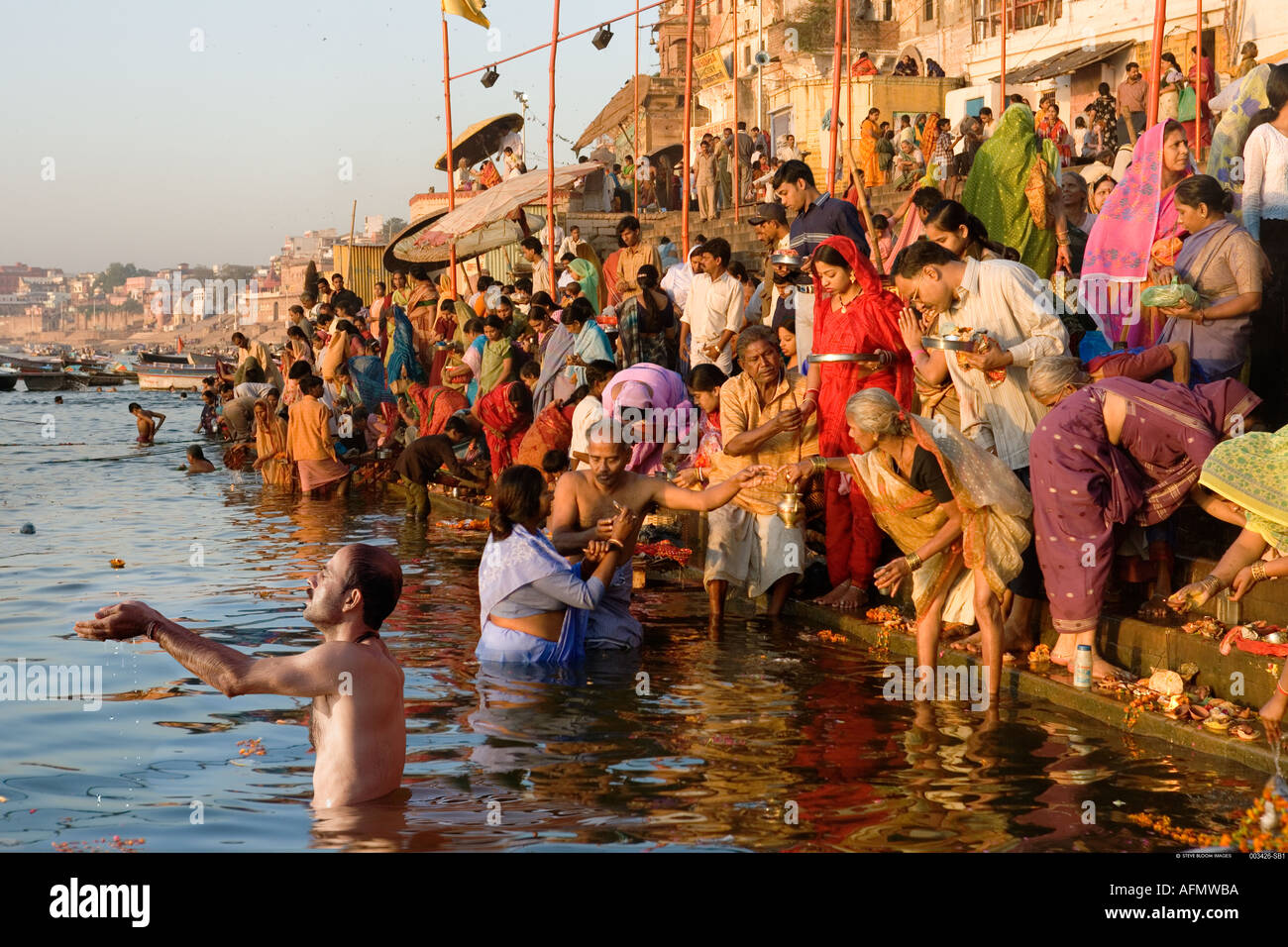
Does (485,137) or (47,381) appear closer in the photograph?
(485,137)

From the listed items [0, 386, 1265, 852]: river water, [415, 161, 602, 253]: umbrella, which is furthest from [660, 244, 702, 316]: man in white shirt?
[415, 161, 602, 253]: umbrella

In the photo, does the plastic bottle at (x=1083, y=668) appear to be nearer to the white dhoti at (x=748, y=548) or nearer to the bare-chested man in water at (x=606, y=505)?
the bare-chested man in water at (x=606, y=505)

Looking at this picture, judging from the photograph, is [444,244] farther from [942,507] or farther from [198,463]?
[942,507]

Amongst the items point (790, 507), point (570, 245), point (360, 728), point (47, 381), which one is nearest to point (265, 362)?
point (570, 245)

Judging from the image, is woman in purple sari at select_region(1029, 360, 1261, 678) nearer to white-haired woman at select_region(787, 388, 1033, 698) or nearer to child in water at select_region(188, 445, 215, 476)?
white-haired woman at select_region(787, 388, 1033, 698)

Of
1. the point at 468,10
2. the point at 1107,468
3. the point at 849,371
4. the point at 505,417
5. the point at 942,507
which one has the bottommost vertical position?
the point at 942,507

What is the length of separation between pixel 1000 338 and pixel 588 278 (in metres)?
8.90

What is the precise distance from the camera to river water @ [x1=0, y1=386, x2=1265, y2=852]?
5117mm

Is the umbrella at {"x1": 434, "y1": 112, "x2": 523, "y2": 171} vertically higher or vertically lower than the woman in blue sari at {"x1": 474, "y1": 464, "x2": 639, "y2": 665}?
higher

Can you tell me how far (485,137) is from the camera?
1147 inches

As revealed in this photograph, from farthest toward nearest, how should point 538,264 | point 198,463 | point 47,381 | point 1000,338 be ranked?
point 47,381
point 198,463
point 538,264
point 1000,338

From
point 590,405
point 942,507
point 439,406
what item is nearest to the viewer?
point 942,507

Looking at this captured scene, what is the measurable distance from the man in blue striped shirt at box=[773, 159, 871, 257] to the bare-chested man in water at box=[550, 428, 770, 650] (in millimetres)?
2348
